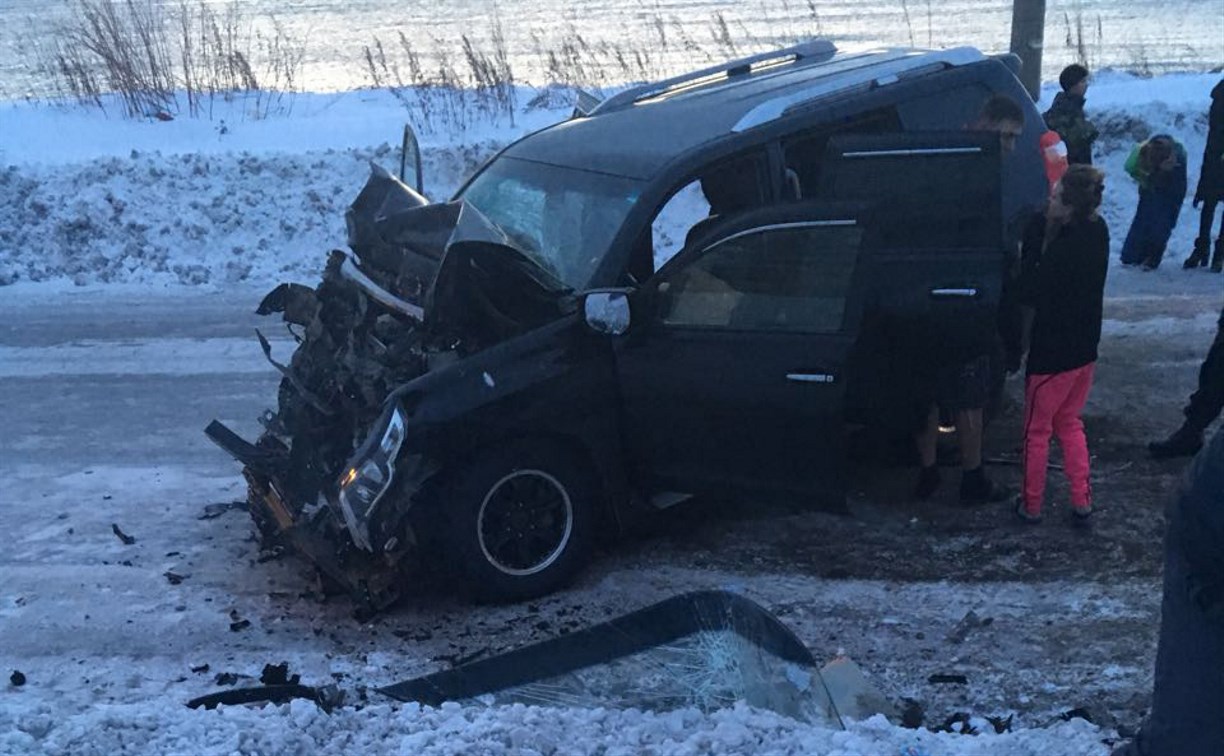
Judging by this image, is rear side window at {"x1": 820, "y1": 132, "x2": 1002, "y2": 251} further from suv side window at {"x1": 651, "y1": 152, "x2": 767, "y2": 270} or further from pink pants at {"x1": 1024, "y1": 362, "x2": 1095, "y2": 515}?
pink pants at {"x1": 1024, "y1": 362, "x2": 1095, "y2": 515}

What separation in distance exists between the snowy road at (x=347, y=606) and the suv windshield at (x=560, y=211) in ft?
4.75

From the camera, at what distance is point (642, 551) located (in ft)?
19.2

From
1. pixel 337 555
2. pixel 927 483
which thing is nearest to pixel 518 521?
pixel 337 555

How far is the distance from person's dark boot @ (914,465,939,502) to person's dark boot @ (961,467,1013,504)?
0.15 meters

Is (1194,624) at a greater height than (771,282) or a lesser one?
lesser

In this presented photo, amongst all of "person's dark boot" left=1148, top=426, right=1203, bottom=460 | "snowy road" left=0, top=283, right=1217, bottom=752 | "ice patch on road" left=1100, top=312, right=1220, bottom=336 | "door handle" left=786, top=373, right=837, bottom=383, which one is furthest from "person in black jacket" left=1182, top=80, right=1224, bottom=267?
"door handle" left=786, top=373, right=837, bottom=383

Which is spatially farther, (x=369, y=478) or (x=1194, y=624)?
(x=369, y=478)

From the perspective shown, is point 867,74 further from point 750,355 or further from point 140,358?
point 140,358

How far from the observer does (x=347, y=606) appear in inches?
211

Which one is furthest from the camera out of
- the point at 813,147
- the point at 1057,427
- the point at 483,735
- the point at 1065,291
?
the point at 813,147

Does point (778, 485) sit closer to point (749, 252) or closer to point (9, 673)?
point (749, 252)

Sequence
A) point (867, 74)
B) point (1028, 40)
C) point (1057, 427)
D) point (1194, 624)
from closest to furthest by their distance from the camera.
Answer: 1. point (1194, 624)
2. point (1057, 427)
3. point (867, 74)
4. point (1028, 40)

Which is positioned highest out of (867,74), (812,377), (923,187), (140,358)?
(867,74)

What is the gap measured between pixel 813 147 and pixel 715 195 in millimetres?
550
